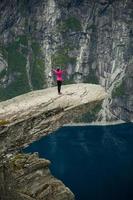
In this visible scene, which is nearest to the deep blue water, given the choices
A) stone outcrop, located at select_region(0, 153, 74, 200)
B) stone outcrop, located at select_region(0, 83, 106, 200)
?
stone outcrop, located at select_region(0, 153, 74, 200)

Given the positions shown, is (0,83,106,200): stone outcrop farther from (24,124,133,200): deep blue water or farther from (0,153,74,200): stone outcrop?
(24,124,133,200): deep blue water

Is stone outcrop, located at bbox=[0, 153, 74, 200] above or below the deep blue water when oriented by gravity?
above

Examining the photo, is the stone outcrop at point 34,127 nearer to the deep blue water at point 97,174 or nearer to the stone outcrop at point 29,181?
the stone outcrop at point 29,181

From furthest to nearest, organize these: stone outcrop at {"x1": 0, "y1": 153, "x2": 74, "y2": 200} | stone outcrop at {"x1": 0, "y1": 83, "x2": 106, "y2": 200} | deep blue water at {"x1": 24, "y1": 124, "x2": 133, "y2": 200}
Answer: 1. deep blue water at {"x1": 24, "y1": 124, "x2": 133, "y2": 200}
2. stone outcrop at {"x1": 0, "y1": 153, "x2": 74, "y2": 200}
3. stone outcrop at {"x1": 0, "y1": 83, "x2": 106, "y2": 200}

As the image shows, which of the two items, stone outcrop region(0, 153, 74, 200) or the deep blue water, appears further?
the deep blue water

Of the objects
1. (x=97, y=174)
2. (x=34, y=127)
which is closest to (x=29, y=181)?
(x=34, y=127)

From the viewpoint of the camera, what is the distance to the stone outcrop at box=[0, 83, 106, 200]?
231 ft

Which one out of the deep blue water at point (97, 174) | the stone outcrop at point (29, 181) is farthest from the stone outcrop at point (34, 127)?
the deep blue water at point (97, 174)

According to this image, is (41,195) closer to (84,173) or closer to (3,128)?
(3,128)

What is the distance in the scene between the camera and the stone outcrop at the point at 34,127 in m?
70.4

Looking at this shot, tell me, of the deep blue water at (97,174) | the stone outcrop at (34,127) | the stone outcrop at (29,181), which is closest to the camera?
the stone outcrop at (34,127)

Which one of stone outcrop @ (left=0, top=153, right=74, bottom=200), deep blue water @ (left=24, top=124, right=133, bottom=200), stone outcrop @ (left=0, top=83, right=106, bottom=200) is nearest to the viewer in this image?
stone outcrop @ (left=0, top=83, right=106, bottom=200)

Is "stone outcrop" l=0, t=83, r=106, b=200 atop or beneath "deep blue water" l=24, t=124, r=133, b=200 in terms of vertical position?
atop

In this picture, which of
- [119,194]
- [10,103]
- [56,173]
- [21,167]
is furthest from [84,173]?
[10,103]
